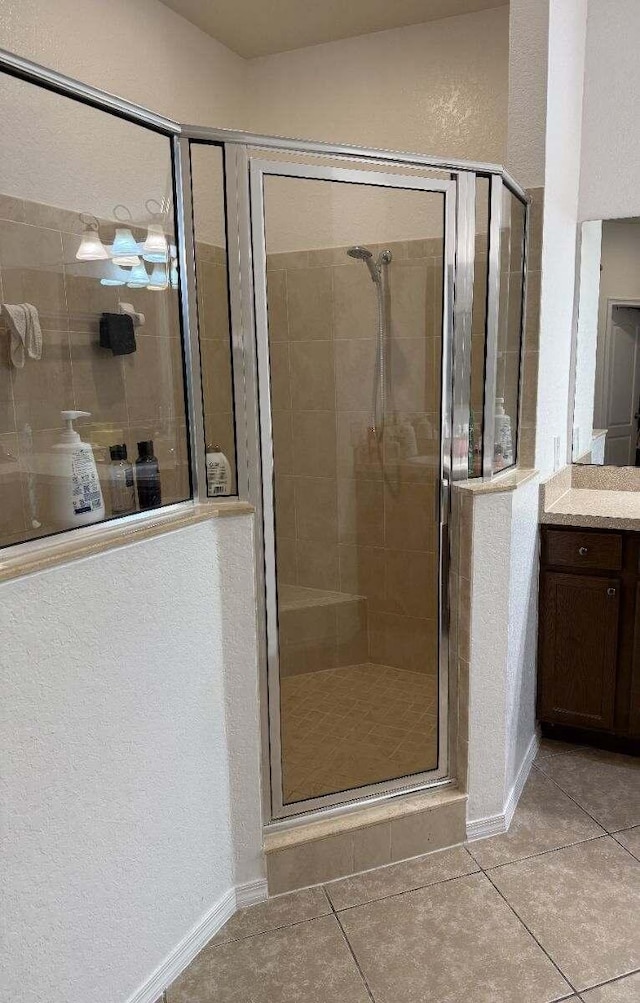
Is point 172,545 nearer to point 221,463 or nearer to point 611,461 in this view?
point 221,463

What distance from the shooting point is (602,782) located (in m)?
2.53

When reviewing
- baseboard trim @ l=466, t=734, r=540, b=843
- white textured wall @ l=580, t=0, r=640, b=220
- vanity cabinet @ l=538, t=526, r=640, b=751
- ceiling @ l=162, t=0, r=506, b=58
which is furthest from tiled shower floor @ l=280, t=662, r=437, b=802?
ceiling @ l=162, t=0, r=506, b=58

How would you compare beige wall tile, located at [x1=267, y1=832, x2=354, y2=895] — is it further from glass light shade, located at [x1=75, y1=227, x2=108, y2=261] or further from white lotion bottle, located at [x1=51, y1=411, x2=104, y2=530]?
glass light shade, located at [x1=75, y1=227, x2=108, y2=261]

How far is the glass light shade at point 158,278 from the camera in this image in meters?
1.66

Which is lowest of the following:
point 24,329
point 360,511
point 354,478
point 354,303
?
point 360,511

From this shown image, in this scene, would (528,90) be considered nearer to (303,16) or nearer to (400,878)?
(303,16)

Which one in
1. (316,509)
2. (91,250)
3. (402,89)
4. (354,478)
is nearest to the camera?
(91,250)

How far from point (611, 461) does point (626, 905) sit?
1643 millimetres

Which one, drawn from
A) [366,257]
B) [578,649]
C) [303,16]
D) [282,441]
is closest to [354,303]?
[366,257]

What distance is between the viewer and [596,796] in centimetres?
245

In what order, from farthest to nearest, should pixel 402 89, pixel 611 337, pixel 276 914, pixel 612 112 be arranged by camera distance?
pixel 402 89 < pixel 611 337 < pixel 612 112 < pixel 276 914

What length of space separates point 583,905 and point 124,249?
81.3 inches

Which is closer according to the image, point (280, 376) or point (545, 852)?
point (280, 376)

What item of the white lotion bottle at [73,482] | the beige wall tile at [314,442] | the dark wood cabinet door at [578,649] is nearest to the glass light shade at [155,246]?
the white lotion bottle at [73,482]
